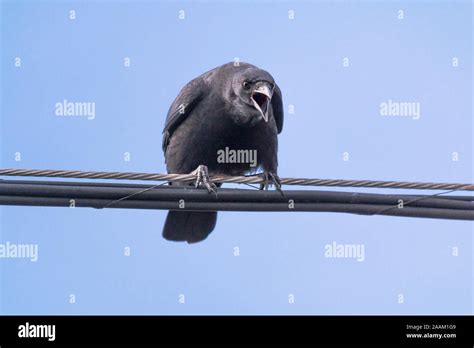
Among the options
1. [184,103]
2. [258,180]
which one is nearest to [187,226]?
[184,103]

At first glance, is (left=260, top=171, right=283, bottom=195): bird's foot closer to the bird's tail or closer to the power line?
the bird's tail

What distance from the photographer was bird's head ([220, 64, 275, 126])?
7.82 m

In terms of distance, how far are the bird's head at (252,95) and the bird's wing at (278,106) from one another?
21.8 inches

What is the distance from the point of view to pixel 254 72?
787 centimetres

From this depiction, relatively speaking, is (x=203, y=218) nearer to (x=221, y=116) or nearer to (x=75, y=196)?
(x=221, y=116)

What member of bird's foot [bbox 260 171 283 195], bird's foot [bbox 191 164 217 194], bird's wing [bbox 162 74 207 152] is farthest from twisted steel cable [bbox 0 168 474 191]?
bird's wing [bbox 162 74 207 152]

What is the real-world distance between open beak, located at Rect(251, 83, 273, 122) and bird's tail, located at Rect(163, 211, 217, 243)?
1.16 meters

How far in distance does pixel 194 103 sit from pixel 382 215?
3414 mm

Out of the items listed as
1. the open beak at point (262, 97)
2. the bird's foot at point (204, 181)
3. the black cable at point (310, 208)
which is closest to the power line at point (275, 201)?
the black cable at point (310, 208)

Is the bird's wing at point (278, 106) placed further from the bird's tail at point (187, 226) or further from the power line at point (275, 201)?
the power line at point (275, 201)

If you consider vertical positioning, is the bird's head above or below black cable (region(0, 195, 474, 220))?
above

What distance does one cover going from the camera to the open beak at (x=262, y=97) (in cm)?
777

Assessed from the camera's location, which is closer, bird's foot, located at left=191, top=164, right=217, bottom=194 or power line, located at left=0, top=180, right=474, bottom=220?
power line, located at left=0, top=180, right=474, bottom=220
